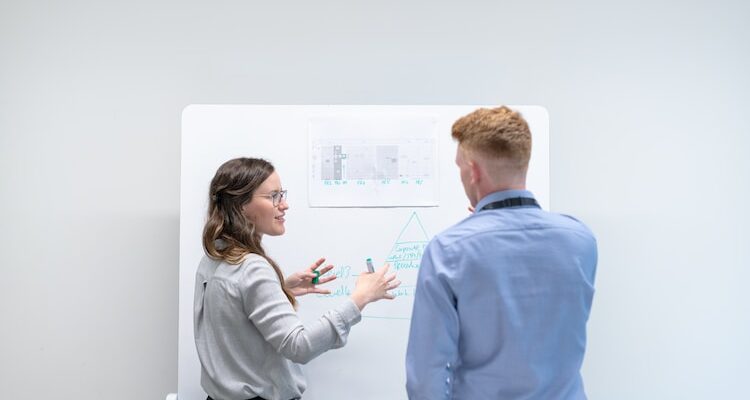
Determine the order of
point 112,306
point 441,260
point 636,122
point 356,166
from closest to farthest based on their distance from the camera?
point 441,260 → point 356,166 → point 112,306 → point 636,122

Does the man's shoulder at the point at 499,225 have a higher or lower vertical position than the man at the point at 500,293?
higher

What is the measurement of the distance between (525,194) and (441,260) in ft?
0.69

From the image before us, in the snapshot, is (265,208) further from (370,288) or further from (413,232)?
(413,232)

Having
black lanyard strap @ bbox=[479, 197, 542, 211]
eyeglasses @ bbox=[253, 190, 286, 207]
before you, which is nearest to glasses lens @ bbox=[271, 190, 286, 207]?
eyeglasses @ bbox=[253, 190, 286, 207]

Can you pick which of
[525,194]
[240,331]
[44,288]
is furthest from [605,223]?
[44,288]

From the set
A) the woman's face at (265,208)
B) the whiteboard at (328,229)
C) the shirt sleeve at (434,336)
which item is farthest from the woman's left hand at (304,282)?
the shirt sleeve at (434,336)

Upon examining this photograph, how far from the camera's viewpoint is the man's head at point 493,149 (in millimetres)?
1109

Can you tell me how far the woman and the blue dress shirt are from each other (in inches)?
13.1

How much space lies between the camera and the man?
1093mm

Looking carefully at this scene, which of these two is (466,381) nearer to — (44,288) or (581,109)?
(581,109)

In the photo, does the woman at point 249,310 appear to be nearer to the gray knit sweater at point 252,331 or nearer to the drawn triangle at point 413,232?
the gray knit sweater at point 252,331

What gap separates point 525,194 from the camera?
1.15 meters

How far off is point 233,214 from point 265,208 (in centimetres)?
9

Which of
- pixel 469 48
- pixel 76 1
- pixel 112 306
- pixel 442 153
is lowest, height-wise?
pixel 112 306
